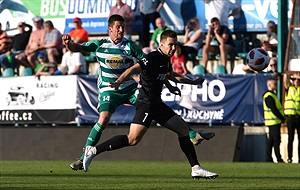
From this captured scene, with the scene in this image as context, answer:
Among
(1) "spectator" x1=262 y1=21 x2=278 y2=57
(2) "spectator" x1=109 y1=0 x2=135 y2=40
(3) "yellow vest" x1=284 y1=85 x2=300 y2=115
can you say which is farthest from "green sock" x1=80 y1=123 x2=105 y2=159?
(2) "spectator" x1=109 y1=0 x2=135 y2=40

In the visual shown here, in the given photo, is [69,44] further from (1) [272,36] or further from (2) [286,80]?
(1) [272,36]

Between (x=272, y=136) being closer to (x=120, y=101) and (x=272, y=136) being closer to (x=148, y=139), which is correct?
(x=148, y=139)

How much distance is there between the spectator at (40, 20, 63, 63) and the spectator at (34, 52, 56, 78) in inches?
11.5

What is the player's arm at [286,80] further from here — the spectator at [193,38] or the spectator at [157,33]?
the spectator at [157,33]

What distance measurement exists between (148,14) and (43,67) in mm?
3269

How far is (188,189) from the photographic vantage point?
11.6 meters

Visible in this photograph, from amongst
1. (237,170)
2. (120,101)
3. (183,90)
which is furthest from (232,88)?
(120,101)

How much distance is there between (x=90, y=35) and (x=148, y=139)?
533 centimetres

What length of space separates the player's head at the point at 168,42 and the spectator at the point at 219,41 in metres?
10.8

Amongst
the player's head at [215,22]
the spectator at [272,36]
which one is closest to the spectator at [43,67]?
the player's head at [215,22]

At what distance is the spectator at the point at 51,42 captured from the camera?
86.8ft

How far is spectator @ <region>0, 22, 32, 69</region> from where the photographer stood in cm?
2698

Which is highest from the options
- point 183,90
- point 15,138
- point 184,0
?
point 184,0

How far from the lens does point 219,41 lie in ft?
79.0
